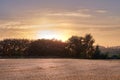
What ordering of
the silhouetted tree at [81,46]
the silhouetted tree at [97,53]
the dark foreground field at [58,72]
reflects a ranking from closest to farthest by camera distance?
the dark foreground field at [58,72] < the silhouetted tree at [97,53] < the silhouetted tree at [81,46]

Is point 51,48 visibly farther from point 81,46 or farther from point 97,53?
point 97,53

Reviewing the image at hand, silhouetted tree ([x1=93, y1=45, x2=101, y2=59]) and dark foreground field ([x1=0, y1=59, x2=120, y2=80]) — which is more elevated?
silhouetted tree ([x1=93, y1=45, x2=101, y2=59])

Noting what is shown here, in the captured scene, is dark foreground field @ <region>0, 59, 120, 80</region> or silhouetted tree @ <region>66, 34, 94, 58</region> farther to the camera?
silhouetted tree @ <region>66, 34, 94, 58</region>

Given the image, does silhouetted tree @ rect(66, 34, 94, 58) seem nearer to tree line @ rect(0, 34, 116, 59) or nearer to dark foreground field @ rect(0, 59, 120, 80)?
tree line @ rect(0, 34, 116, 59)

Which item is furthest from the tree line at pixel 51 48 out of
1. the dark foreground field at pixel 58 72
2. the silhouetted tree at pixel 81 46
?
the dark foreground field at pixel 58 72

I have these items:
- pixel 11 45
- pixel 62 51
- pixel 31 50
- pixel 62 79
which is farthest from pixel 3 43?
pixel 62 79

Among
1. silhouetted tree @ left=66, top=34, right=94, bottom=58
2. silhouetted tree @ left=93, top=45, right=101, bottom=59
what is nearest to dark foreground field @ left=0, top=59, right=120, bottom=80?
silhouetted tree @ left=93, top=45, right=101, bottom=59

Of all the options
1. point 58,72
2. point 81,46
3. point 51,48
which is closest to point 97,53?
point 81,46

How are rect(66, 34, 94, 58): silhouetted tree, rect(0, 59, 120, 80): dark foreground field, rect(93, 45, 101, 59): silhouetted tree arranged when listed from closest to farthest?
rect(0, 59, 120, 80): dark foreground field < rect(93, 45, 101, 59): silhouetted tree < rect(66, 34, 94, 58): silhouetted tree

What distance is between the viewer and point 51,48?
10950 cm

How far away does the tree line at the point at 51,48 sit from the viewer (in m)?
108

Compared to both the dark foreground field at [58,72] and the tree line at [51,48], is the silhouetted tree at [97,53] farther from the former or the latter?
the dark foreground field at [58,72]

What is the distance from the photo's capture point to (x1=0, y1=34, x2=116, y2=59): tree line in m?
108

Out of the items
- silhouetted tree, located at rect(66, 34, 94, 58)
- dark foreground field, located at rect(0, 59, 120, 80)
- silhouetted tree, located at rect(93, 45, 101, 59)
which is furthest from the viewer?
silhouetted tree, located at rect(66, 34, 94, 58)
